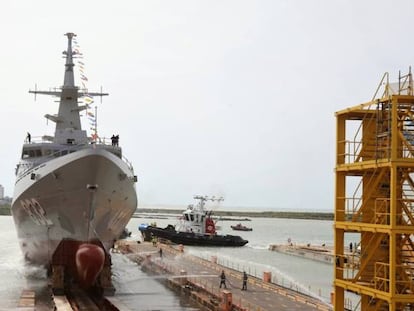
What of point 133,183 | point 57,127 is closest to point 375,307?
point 133,183

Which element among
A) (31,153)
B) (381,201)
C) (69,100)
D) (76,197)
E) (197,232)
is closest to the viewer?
(381,201)

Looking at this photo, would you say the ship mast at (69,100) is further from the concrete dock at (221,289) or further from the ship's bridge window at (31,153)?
the concrete dock at (221,289)

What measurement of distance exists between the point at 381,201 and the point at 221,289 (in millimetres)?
14329

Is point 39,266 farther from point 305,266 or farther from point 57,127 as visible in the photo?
point 305,266

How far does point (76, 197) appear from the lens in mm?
23203

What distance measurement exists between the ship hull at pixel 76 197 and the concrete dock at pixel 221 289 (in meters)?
4.86

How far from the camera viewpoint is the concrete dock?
21.4 metres

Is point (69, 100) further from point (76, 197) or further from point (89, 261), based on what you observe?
point (89, 261)

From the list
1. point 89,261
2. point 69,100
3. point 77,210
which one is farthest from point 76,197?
point 69,100

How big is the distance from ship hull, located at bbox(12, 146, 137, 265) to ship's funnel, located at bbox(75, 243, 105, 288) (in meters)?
1.43

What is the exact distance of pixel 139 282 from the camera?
31.9m

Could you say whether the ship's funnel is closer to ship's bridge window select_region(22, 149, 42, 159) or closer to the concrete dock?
the concrete dock

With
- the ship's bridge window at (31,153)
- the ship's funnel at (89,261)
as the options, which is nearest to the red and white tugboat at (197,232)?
the ship's bridge window at (31,153)

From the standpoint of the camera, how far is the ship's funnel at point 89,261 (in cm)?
2180
